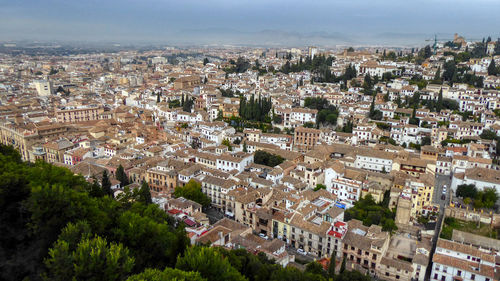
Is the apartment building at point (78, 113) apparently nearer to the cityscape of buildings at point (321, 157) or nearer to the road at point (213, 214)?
the cityscape of buildings at point (321, 157)

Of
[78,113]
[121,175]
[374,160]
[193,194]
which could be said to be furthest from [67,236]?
[78,113]

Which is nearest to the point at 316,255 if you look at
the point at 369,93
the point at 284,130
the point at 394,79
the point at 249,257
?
the point at 249,257

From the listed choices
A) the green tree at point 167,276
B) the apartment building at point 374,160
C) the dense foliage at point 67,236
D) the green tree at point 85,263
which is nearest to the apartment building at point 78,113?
the dense foliage at point 67,236

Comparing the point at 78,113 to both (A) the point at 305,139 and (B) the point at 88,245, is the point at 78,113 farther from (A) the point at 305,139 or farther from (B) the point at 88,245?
(B) the point at 88,245

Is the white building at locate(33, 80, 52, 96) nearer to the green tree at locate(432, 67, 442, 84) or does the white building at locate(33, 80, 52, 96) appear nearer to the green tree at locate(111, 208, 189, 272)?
the green tree at locate(111, 208, 189, 272)

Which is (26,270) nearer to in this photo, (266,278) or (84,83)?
(266,278)
